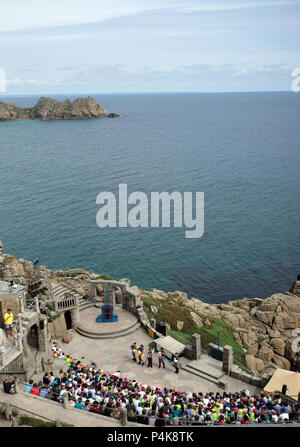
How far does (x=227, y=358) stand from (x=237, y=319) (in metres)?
18.3

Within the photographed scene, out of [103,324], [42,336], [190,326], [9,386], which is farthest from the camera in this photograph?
[190,326]

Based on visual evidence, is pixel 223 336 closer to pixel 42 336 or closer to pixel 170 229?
pixel 42 336

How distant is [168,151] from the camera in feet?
498

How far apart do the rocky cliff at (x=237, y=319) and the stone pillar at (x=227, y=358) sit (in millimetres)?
7219

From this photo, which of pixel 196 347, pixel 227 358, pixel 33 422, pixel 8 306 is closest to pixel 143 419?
pixel 33 422

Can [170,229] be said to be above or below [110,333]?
above

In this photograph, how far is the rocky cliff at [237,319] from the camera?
43531 mm

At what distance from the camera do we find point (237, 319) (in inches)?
1966

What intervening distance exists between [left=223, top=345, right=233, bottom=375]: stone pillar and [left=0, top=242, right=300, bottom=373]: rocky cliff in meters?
7.22

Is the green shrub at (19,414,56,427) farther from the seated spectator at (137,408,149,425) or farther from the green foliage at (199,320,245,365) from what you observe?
the green foliage at (199,320,245,365)

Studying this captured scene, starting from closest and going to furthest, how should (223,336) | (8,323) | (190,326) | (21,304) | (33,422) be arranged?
(33,422) < (8,323) < (21,304) < (190,326) < (223,336)
